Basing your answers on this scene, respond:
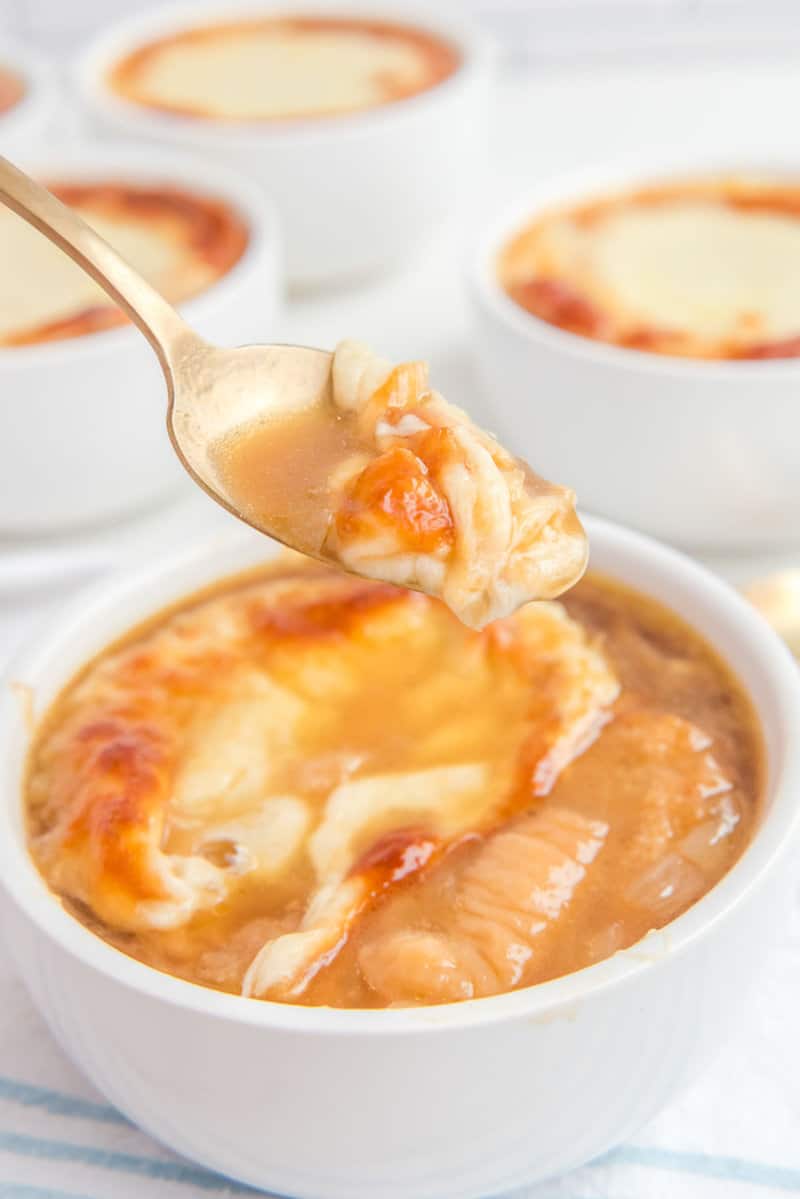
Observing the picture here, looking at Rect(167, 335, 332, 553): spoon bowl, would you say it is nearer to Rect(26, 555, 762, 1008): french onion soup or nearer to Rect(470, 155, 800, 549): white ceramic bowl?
Rect(26, 555, 762, 1008): french onion soup

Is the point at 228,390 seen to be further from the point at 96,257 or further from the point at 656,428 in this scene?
the point at 656,428

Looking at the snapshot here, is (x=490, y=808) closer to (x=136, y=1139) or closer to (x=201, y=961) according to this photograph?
(x=201, y=961)

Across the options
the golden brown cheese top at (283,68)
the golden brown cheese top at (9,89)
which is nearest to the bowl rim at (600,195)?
the golden brown cheese top at (283,68)

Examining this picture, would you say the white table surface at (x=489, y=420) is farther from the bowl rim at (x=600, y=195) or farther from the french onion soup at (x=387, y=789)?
the french onion soup at (x=387, y=789)

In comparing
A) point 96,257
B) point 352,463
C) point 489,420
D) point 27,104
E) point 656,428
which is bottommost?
point 489,420

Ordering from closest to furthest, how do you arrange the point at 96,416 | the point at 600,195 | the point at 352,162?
1. the point at 96,416
2. the point at 600,195
3. the point at 352,162

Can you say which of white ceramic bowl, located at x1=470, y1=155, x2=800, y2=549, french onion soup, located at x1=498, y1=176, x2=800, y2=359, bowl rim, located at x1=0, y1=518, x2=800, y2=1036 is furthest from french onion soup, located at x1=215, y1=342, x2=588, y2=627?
french onion soup, located at x1=498, y1=176, x2=800, y2=359

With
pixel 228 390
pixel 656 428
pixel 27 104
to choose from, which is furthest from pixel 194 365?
pixel 27 104
